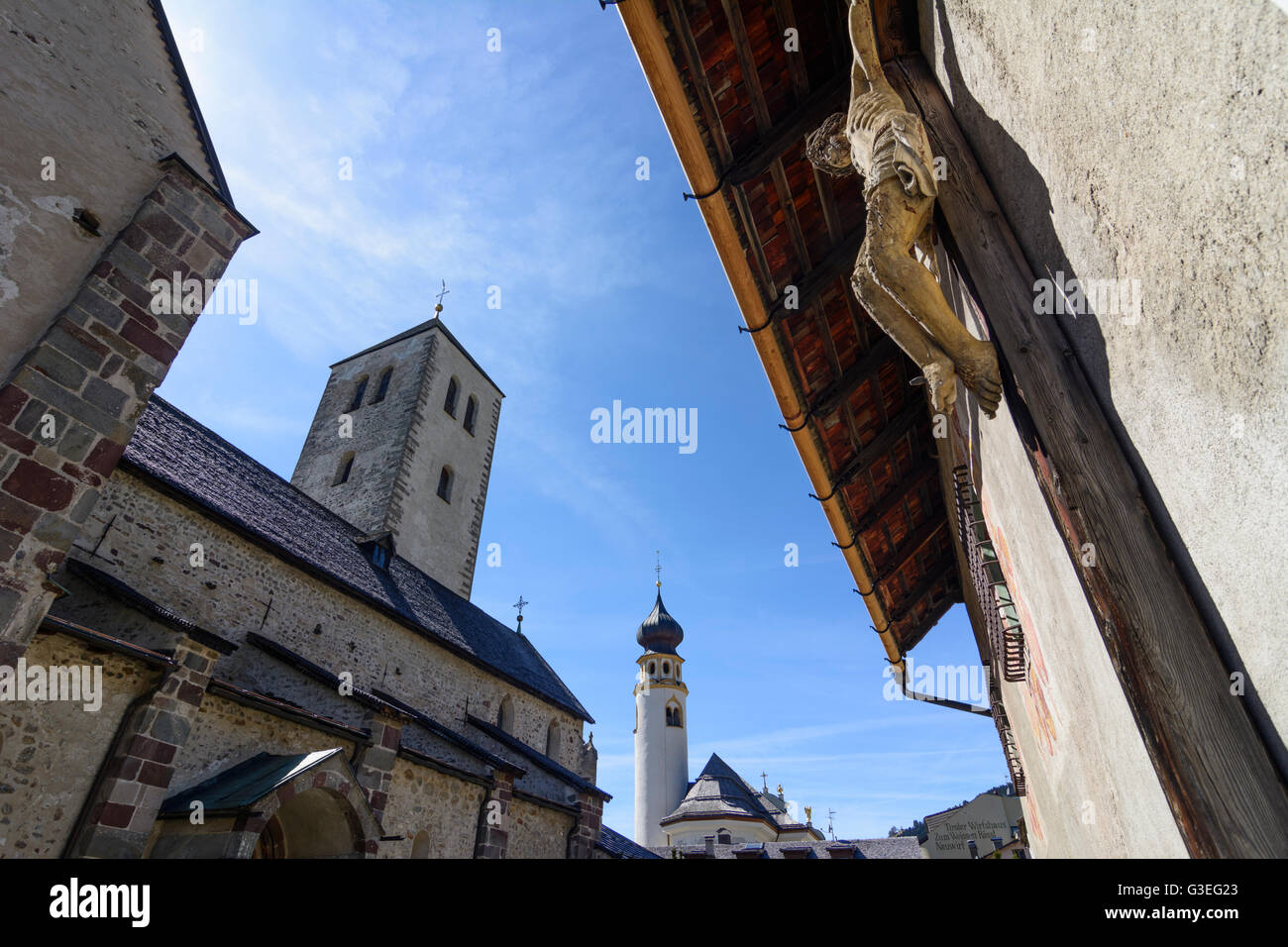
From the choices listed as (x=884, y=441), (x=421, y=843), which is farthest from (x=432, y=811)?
(x=884, y=441)

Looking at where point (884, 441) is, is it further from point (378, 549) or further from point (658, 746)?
point (658, 746)

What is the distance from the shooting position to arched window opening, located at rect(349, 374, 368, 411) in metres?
26.3

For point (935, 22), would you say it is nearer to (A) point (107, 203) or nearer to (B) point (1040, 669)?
→ (B) point (1040, 669)

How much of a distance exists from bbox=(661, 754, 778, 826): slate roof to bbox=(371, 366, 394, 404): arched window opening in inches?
1164

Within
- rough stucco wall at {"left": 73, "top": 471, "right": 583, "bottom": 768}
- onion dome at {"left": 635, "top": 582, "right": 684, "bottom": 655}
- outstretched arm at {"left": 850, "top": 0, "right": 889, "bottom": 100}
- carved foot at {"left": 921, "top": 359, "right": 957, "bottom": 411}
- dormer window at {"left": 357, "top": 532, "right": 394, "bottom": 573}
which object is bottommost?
carved foot at {"left": 921, "top": 359, "right": 957, "bottom": 411}

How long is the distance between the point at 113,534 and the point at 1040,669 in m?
12.4

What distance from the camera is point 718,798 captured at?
130 ft

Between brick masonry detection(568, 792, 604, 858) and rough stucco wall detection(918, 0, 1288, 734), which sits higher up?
brick masonry detection(568, 792, 604, 858)

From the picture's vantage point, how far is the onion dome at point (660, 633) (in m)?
46.1

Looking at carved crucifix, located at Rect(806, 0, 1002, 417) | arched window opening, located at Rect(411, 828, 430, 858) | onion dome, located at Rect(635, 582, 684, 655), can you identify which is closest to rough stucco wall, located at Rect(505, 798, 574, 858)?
arched window opening, located at Rect(411, 828, 430, 858)

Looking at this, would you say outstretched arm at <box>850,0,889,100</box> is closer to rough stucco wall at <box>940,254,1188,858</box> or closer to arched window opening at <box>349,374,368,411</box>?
rough stucco wall at <box>940,254,1188,858</box>

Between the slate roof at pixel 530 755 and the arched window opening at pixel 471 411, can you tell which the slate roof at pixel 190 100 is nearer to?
the slate roof at pixel 530 755

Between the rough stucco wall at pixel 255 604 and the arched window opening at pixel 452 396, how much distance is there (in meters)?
12.2

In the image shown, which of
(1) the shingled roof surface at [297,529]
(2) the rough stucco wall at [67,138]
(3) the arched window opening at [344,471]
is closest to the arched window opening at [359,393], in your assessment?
(3) the arched window opening at [344,471]
